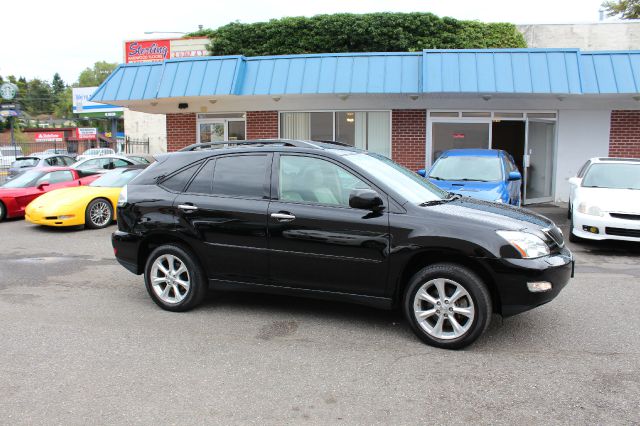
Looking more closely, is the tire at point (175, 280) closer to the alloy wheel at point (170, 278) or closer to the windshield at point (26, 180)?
the alloy wheel at point (170, 278)

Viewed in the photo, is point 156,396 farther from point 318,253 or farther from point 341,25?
point 341,25

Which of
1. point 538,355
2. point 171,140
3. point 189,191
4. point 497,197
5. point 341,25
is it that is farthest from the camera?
point 341,25

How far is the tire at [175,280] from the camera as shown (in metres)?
5.41

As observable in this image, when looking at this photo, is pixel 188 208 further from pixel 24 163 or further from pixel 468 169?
pixel 24 163

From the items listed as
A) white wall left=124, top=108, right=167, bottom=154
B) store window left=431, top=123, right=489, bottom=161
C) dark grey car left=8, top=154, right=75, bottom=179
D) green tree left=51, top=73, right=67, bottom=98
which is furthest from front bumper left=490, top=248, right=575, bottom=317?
green tree left=51, top=73, right=67, bottom=98

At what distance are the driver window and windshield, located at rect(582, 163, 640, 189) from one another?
6572 millimetres

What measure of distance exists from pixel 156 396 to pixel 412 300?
6.98ft

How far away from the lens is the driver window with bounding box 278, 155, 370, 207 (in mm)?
4891

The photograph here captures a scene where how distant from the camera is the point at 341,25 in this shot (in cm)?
2014

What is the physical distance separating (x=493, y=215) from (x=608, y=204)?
16.0 ft

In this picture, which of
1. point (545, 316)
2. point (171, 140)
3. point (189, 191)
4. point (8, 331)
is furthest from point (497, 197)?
point (171, 140)

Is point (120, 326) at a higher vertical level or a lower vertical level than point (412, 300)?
lower

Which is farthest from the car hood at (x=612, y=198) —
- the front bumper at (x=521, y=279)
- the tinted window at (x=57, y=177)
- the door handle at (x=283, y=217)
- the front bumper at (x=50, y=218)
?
the tinted window at (x=57, y=177)

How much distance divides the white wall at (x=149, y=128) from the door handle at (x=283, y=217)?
877 inches
